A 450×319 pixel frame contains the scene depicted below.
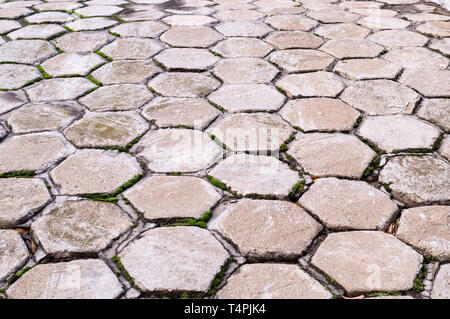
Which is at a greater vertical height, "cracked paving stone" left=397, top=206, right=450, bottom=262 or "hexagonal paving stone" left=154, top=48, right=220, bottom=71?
"hexagonal paving stone" left=154, top=48, right=220, bottom=71

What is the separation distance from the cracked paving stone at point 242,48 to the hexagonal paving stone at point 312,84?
37 centimetres

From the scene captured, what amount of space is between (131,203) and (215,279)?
1.41 feet

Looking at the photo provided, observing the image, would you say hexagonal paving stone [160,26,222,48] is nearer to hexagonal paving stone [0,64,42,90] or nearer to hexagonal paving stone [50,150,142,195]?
hexagonal paving stone [0,64,42,90]

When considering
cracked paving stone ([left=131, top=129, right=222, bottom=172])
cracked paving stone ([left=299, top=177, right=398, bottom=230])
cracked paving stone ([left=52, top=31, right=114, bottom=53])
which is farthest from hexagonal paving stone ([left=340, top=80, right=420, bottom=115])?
cracked paving stone ([left=52, top=31, right=114, bottom=53])

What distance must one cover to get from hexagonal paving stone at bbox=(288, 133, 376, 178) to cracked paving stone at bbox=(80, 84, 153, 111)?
0.80 meters

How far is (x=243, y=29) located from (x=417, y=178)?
1776 mm

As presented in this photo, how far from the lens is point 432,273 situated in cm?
111

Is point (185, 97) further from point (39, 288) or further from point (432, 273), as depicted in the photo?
point (432, 273)

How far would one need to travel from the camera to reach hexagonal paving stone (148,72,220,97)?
2.03 metres

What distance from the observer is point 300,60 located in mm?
2357

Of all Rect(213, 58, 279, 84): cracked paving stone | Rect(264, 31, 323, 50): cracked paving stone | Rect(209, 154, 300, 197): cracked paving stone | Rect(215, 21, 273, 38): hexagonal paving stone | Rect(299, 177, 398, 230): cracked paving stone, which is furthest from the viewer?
Rect(215, 21, 273, 38): hexagonal paving stone

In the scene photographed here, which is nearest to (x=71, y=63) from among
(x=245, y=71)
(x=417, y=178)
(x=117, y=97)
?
(x=117, y=97)

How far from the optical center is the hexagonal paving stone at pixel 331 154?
59.4 inches

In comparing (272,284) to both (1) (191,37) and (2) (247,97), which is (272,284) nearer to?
(2) (247,97)
